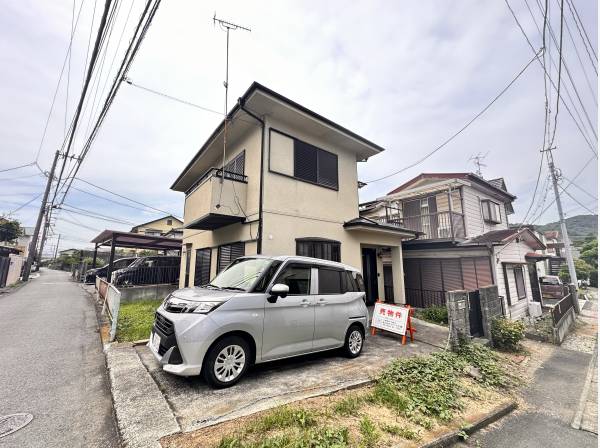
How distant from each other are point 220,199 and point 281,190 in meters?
1.78

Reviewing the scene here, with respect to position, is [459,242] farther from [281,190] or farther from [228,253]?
[228,253]

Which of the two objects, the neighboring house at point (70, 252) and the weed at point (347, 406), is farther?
the neighboring house at point (70, 252)

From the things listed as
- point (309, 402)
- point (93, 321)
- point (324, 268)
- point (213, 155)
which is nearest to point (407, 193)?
point (213, 155)

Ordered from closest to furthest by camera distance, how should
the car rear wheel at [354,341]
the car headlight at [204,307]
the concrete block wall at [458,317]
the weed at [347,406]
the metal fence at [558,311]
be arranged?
1. the weed at [347,406]
2. the car headlight at [204,307]
3. the car rear wheel at [354,341]
4. the concrete block wall at [458,317]
5. the metal fence at [558,311]

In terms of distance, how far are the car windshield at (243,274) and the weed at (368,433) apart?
2.29 meters

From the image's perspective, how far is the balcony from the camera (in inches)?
288

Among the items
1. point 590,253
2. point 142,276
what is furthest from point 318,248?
point 590,253

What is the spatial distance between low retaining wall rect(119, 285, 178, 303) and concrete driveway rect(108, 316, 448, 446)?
752 centimetres

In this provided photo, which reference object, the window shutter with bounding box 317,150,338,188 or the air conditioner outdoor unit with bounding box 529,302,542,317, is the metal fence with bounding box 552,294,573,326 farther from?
the window shutter with bounding box 317,150,338,188

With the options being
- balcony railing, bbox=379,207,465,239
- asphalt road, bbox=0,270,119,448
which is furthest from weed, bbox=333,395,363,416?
balcony railing, bbox=379,207,465,239

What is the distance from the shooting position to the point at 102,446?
97.7 inches

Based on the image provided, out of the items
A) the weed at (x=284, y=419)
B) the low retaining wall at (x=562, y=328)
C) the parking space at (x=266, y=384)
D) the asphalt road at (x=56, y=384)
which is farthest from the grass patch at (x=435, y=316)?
the asphalt road at (x=56, y=384)

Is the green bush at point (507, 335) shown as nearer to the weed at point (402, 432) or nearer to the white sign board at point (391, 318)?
the white sign board at point (391, 318)

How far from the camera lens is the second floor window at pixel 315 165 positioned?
8.27 m
